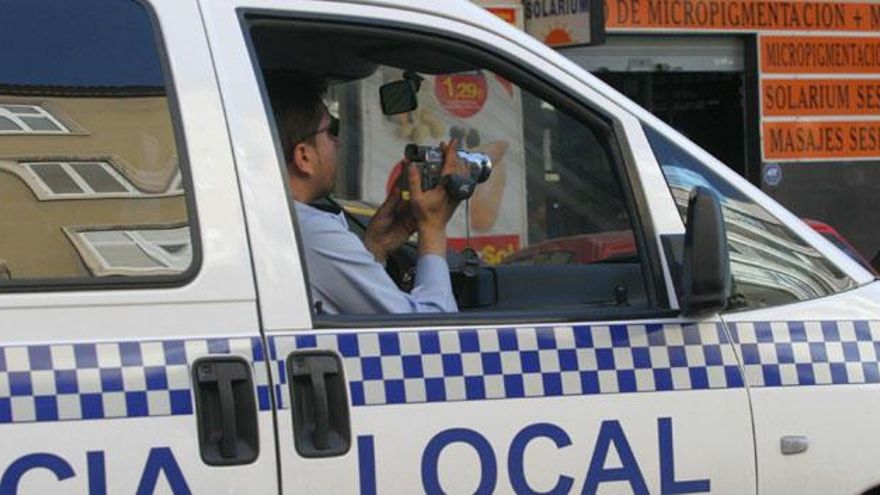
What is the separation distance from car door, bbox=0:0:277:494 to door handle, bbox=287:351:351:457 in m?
0.06

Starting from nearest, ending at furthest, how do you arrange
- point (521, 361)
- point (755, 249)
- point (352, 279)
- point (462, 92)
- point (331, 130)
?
point (521, 361), point (352, 279), point (755, 249), point (331, 130), point (462, 92)

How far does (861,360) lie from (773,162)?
9256 mm

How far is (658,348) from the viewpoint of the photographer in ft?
9.18

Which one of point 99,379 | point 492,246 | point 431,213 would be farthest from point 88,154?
point 492,246

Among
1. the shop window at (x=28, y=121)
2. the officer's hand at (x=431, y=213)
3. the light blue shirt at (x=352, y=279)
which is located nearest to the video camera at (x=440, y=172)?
the officer's hand at (x=431, y=213)

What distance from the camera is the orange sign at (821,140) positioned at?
11.9m

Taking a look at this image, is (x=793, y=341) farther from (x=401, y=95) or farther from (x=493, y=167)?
(x=401, y=95)

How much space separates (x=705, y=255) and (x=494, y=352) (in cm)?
47

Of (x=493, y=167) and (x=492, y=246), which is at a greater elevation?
(x=493, y=167)

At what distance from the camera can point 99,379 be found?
7.67 ft

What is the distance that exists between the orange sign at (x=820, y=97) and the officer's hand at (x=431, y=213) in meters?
9.38

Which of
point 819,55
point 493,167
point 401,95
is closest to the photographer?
point 401,95

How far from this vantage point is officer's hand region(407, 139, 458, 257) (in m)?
3.00

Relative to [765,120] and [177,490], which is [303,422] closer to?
[177,490]
